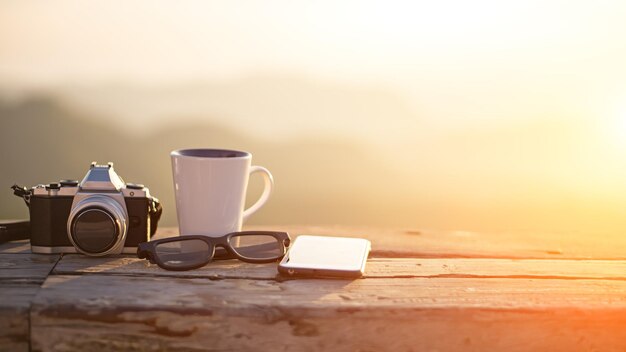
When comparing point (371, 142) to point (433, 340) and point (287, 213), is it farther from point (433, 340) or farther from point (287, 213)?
point (433, 340)

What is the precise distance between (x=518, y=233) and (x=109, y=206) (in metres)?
1.05

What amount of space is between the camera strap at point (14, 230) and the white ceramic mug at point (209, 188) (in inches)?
14.8

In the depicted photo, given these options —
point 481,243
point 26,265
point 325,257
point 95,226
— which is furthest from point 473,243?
point 26,265

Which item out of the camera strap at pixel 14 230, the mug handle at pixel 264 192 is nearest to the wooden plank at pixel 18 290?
the camera strap at pixel 14 230

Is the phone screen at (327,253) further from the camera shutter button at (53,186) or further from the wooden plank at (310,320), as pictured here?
the camera shutter button at (53,186)

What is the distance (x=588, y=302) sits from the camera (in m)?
1.10

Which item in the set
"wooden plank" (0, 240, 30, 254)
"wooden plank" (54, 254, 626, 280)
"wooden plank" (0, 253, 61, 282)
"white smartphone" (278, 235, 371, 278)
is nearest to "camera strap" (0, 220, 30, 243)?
"wooden plank" (0, 240, 30, 254)

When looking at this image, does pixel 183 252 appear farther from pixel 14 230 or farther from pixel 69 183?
pixel 14 230

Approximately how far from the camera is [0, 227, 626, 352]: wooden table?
1.02 meters

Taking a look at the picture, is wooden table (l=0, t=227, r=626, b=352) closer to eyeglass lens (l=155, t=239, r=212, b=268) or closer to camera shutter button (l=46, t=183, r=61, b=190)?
eyeglass lens (l=155, t=239, r=212, b=268)

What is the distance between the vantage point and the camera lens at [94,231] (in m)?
1.27

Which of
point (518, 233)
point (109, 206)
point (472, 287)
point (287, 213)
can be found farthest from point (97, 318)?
point (287, 213)

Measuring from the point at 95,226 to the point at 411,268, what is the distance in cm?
62

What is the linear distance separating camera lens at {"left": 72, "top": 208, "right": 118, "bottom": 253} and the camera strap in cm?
25
